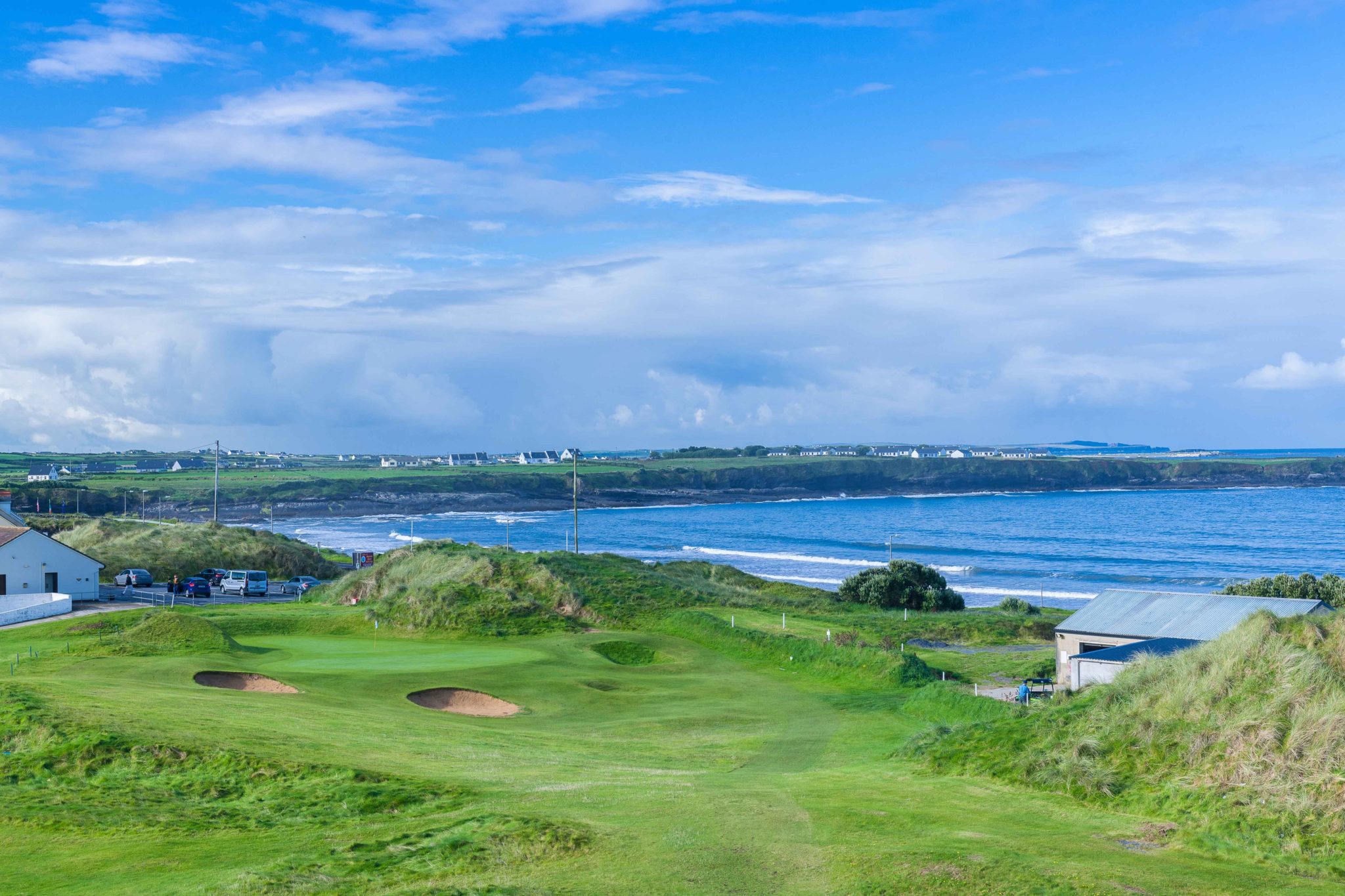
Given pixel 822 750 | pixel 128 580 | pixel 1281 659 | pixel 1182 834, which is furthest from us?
pixel 128 580

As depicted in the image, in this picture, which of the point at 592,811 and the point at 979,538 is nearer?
the point at 592,811

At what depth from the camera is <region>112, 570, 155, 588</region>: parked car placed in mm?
63562

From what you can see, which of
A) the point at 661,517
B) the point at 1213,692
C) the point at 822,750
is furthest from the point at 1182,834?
the point at 661,517

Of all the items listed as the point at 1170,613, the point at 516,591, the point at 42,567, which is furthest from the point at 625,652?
the point at 42,567

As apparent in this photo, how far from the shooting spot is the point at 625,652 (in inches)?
1635

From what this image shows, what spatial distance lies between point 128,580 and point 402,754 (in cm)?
4998

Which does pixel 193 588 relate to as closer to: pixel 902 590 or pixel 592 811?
pixel 902 590

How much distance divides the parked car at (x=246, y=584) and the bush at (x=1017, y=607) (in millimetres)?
45371

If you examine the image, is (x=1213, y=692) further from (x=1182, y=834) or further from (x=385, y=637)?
(x=385, y=637)

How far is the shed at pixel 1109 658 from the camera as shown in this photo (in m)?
29.1

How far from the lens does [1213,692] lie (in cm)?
1962

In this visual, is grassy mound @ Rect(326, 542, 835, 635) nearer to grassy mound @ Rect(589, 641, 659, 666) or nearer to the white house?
grassy mound @ Rect(589, 641, 659, 666)

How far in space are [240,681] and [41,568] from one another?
31614 mm

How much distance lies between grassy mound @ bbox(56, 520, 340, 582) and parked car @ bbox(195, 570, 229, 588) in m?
2.35
